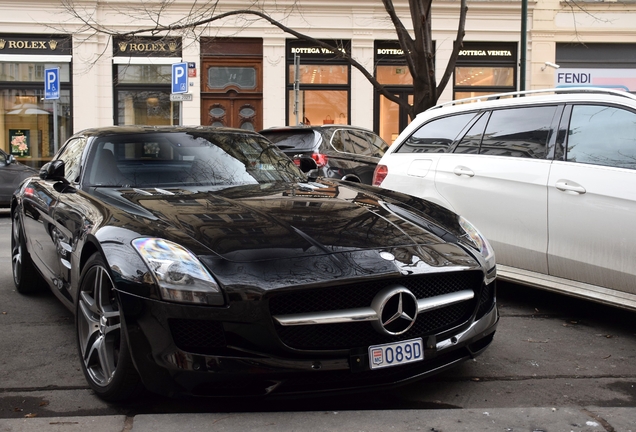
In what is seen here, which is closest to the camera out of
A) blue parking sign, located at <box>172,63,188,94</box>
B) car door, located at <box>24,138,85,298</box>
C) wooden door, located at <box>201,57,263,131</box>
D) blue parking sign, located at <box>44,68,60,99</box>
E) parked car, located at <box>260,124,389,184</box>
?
car door, located at <box>24,138,85,298</box>

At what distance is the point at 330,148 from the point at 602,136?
7038 mm

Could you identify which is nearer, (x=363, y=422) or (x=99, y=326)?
(x=363, y=422)

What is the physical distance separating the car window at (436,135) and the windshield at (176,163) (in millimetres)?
1728

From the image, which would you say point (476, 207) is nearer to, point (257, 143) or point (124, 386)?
point (257, 143)

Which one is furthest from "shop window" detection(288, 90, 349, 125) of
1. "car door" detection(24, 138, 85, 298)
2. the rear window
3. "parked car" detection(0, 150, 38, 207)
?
"car door" detection(24, 138, 85, 298)

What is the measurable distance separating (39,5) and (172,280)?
61.3 ft

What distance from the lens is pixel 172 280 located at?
3307 millimetres

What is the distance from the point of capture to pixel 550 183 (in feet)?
17.7

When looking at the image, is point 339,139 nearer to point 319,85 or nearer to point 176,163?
point 176,163

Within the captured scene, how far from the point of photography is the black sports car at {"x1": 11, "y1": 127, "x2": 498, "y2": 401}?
3273 mm

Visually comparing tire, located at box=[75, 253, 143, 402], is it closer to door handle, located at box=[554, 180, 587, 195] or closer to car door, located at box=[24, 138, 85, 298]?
car door, located at box=[24, 138, 85, 298]

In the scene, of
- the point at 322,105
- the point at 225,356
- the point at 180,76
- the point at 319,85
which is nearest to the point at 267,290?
the point at 225,356

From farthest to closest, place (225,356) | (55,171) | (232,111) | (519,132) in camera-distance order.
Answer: (232,111) < (519,132) < (55,171) < (225,356)

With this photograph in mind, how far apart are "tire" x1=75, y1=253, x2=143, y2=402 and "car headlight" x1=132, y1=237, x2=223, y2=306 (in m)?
0.30
